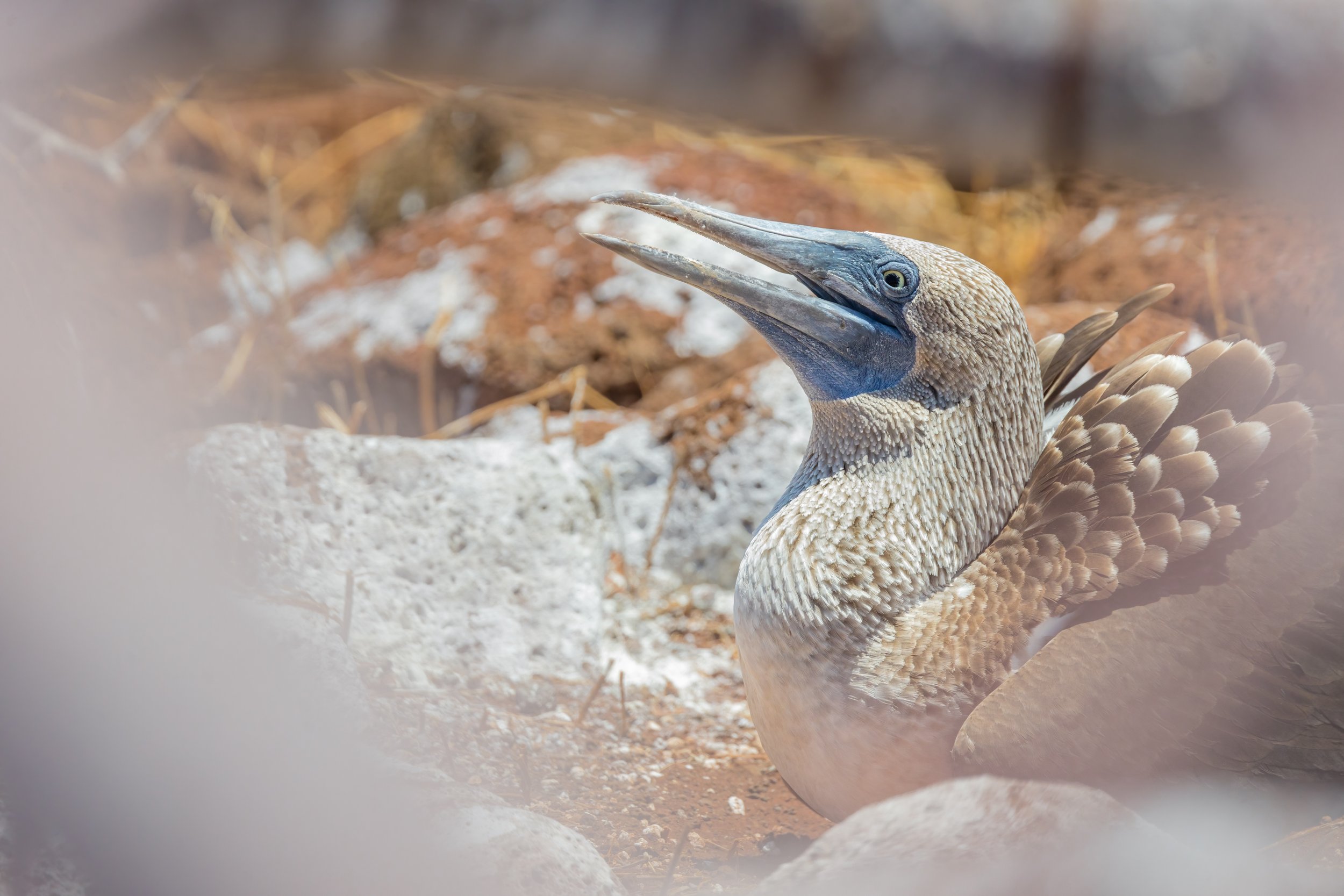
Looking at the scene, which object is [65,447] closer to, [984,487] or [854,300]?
[854,300]

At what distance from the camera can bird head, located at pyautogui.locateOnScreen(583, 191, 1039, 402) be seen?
1.89 metres

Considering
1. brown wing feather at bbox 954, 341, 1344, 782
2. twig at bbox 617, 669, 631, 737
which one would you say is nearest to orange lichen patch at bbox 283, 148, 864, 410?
twig at bbox 617, 669, 631, 737

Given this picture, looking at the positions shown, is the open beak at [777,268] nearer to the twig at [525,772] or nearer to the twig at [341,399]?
the twig at [525,772]

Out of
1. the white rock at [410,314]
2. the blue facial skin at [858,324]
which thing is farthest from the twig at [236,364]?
the blue facial skin at [858,324]

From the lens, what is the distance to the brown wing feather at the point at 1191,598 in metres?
1.53

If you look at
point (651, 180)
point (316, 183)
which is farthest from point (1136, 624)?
point (316, 183)

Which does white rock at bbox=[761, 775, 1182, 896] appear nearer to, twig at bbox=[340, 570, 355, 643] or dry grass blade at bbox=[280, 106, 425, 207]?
twig at bbox=[340, 570, 355, 643]

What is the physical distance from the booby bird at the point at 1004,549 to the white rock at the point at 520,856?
0.46 metres

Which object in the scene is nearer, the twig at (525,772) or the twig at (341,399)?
the twig at (525,772)

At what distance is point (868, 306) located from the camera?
6.30ft

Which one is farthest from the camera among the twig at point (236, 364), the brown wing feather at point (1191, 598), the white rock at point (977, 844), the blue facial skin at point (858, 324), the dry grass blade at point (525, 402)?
the twig at point (236, 364)

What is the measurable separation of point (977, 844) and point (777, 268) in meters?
1.08

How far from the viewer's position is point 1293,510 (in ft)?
5.57

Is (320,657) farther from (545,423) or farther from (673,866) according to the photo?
(545,423)
